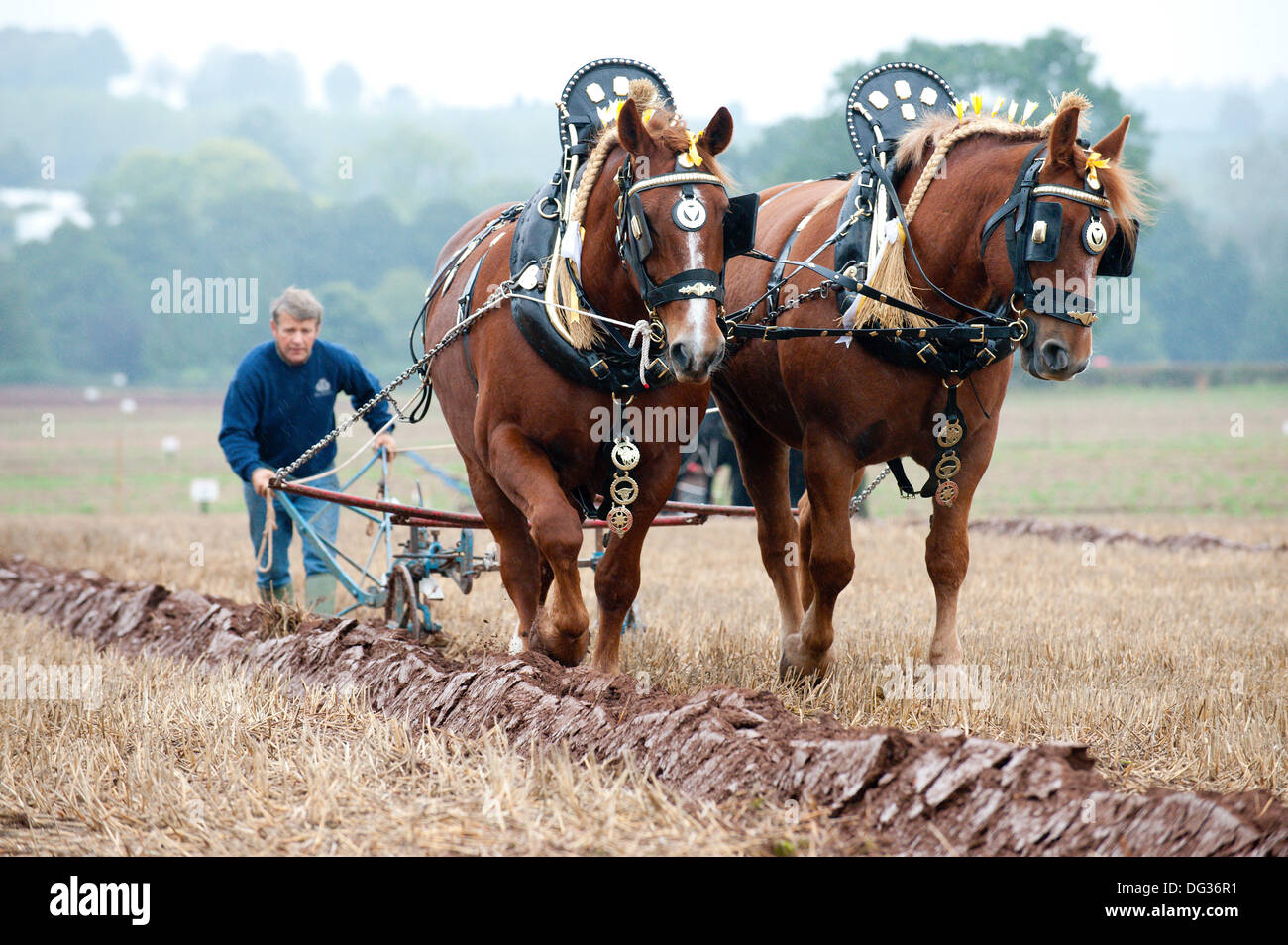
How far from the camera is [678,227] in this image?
14.5 feet

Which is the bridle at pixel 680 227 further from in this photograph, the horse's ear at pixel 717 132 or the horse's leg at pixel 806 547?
the horse's leg at pixel 806 547

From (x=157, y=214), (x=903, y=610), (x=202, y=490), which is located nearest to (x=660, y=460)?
(x=903, y=610)

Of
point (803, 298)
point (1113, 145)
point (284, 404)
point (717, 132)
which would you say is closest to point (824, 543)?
point (803, 298)

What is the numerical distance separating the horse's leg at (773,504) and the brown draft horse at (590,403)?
1.12m

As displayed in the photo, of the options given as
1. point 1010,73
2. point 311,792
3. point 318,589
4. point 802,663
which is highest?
point 1010,73

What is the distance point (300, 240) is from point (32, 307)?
11.8 metres

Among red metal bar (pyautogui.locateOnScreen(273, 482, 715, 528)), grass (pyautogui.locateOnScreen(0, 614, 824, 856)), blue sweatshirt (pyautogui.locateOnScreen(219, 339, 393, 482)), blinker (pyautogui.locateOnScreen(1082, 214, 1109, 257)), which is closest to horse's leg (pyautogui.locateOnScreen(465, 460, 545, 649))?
red metal bar (pyautogui.locateOnScreen(273, 482, 715, 528))

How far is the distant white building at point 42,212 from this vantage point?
65.6 m

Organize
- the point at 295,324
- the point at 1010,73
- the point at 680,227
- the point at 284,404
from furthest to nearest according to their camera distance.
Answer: the point at 1010,73
the point at 284,404
the point at 295,324
the point at 680,227

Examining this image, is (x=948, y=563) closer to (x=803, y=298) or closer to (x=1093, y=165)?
(x=803, y=298)

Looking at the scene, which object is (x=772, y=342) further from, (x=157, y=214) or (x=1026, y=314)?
(x=157, y=214)

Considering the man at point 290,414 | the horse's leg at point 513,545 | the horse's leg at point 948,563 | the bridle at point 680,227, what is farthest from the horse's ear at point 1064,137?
the man at point 290,414

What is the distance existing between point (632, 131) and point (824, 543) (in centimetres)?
187

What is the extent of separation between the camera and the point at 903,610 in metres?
7.90
